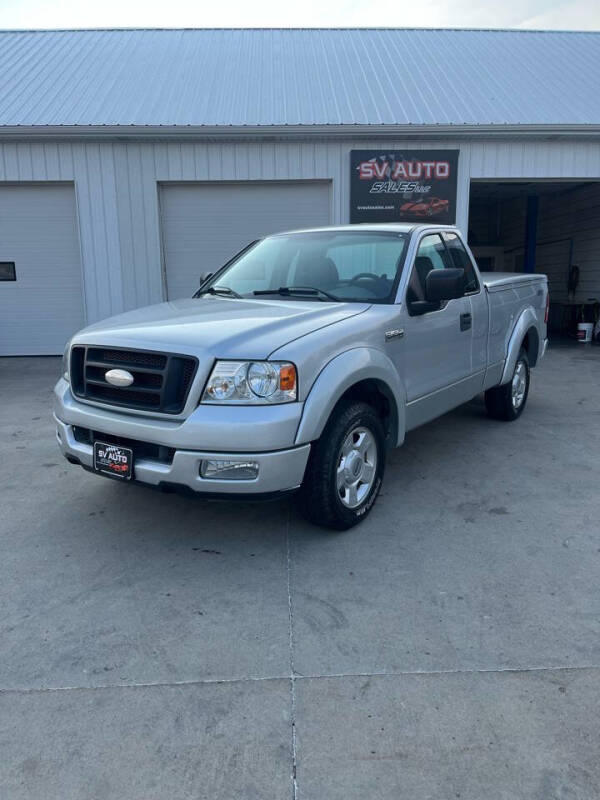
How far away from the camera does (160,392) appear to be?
3.30m

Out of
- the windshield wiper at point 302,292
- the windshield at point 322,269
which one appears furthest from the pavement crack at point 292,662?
the windshield at point 322,269

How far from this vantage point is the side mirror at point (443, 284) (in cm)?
417

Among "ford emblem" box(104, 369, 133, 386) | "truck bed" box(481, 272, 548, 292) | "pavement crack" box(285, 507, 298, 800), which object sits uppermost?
"truck bed" box(481, 272, 548, 292)

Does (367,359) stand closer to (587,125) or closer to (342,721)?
(342,721)

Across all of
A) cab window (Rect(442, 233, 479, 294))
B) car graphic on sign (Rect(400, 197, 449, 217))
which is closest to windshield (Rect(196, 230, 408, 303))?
cab window (Rect(442, 233, 479, 294))

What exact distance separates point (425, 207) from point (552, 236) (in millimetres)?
8205

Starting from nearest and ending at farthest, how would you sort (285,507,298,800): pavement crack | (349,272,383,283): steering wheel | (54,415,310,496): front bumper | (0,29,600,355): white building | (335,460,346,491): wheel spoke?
(285,507,298,800): pavement crack
(54,415,310,496): front bumper
(335,460,346,491): wheel spoke
(349,272,383,283): steering wheel
(0,29,600,355): white building

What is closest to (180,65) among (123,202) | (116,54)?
(116,54)

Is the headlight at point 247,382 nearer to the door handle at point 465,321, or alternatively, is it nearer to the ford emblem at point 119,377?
the ford emblem at point 119,377

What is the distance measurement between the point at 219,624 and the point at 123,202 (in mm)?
9219

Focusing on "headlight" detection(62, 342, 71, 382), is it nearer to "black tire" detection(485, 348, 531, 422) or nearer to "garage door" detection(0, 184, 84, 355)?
"black tire" detection(485, 348, 531, 422)

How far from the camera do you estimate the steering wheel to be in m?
4.43

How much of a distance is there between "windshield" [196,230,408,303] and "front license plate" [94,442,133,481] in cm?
167

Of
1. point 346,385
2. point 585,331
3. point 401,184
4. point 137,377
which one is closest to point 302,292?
point 346,385
